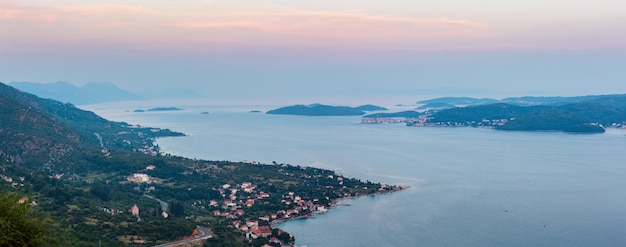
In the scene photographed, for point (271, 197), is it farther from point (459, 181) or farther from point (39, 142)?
point (39, 142)

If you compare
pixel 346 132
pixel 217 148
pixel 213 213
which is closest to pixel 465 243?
pixel 213 213

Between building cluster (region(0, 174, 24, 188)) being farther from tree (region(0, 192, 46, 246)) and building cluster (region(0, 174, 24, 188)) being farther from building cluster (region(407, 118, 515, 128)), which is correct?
building cluster (region(407, 118, 515, 128))

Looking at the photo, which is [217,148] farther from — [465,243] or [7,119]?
[465,243]

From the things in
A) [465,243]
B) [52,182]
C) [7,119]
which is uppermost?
[7,119]

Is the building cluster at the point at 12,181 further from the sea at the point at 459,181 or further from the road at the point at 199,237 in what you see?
the sea at the point at 459,181

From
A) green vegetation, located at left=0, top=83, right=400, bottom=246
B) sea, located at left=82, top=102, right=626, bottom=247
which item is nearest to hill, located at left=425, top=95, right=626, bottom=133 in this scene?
sea, located at left=82, top=102, right=626, bottom=247

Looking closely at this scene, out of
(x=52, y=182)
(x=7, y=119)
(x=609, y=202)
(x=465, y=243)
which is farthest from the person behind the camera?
(x=7, y=119)

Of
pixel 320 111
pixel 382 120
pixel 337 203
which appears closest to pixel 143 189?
pixel 337 203
